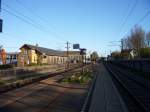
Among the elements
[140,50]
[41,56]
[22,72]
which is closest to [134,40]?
[140,50]

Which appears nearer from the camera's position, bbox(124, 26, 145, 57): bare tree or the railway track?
the railway track

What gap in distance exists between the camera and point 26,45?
9112cm

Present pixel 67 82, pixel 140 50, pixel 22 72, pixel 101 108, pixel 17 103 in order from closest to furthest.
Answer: pixel 101 108
pixel 17 103
pixel 67 82
pixel 22 72
pixel 140 50

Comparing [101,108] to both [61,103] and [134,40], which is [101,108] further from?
[134,40]

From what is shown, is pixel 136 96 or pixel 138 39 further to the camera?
pixel 138 39

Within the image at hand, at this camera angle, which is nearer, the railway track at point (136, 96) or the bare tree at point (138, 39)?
the railway track at point (136, 96)

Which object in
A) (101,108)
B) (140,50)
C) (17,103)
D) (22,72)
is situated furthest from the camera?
(140,50)

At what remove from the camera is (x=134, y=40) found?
4345 inches

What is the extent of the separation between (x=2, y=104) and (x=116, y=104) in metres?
5.66

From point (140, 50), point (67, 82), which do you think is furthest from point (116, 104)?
point (140, 50)

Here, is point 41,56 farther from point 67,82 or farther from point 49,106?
point 49,106

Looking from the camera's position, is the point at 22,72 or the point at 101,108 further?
the point at 22,72

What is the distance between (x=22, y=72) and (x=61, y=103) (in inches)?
1139

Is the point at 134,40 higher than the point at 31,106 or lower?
higher
